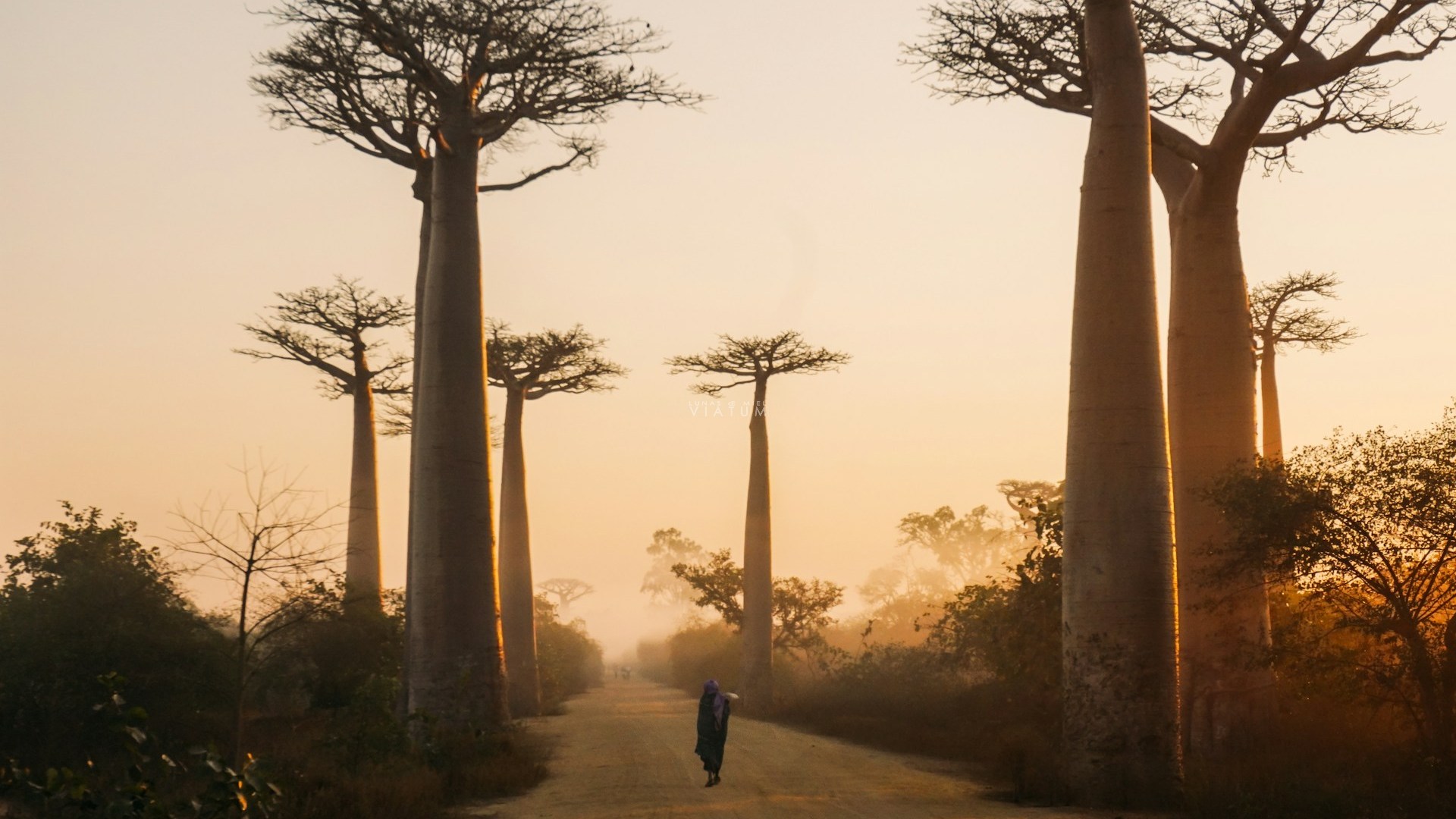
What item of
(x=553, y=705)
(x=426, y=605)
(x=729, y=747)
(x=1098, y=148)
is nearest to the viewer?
(x=1098, y=148)

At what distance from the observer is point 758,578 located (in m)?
25.4

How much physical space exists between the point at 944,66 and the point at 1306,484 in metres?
6.18

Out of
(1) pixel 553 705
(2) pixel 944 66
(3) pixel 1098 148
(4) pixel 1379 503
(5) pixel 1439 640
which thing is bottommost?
(1) pixel 553 705

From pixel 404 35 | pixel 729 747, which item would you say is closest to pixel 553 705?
pixel 729 747

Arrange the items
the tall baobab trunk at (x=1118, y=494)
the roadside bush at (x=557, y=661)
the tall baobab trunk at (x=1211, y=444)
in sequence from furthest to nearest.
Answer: the roadside bush at (x=557, y=661) → the tall baobab trunk at (x=1211, y=444) → the tall baobab trunk at (x=1118, y=494)

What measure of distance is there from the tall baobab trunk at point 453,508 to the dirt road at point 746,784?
57.1 inches

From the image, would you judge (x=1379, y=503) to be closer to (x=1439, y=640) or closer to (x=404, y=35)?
(x=1439, y=640)

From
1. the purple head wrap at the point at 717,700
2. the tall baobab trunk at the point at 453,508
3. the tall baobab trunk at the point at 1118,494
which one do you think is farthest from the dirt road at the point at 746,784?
the tall baobab trunk at the point at 453,508

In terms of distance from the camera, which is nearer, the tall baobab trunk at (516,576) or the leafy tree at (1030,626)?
the leafy tree at (1030,626)

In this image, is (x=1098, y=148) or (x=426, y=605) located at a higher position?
(x=1098, y=148)

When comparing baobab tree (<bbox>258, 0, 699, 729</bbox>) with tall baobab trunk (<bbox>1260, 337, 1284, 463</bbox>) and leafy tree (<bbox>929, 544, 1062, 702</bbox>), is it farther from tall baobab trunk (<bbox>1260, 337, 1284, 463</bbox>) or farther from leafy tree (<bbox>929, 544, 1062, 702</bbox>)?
tall baobab trunk (<bbox>1260, 337, 1284, 463</bbox>)

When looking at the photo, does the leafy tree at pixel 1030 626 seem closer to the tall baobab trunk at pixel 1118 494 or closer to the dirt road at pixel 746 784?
the dirt road at pixel 746 784

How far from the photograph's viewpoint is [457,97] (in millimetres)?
15055

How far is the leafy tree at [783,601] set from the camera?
31422 millimetres
